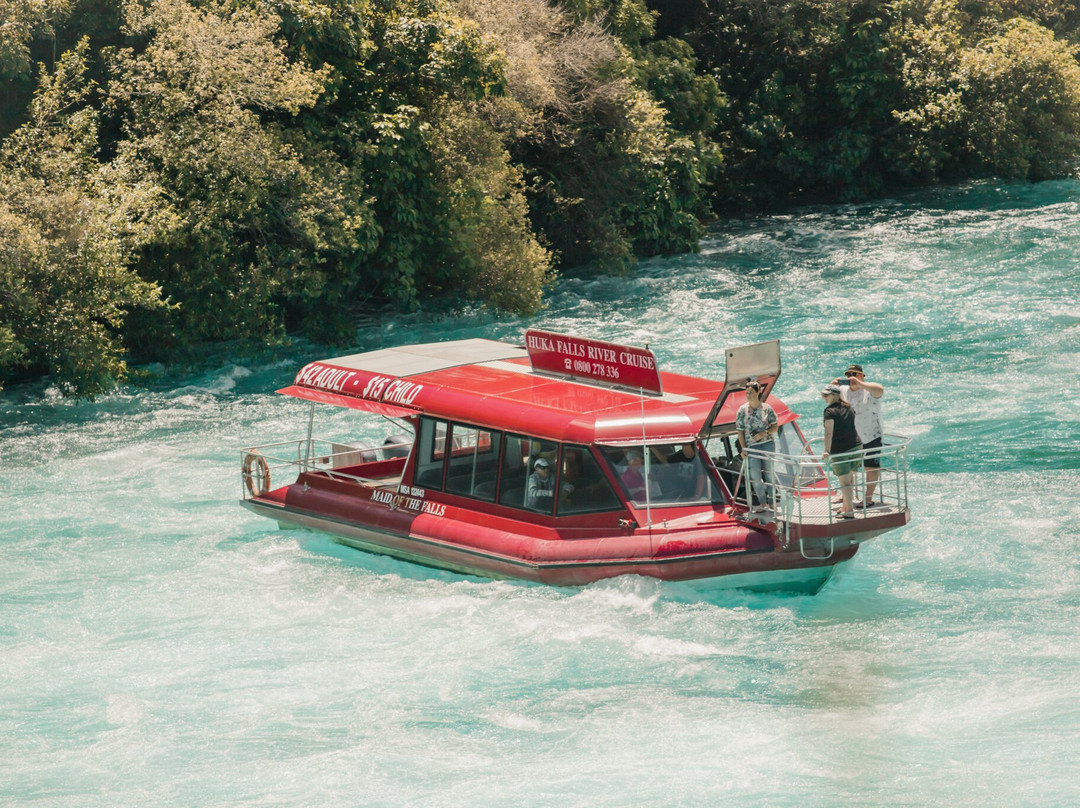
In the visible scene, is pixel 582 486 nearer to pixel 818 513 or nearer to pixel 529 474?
pixel 529 474

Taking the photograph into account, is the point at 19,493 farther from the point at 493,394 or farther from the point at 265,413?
the point at 493,394

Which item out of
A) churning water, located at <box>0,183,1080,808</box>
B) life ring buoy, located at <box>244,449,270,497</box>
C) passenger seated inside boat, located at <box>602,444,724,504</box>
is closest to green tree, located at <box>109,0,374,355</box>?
churning water, located at <box>0,183,1080,808</box>

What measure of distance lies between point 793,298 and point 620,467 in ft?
54.5

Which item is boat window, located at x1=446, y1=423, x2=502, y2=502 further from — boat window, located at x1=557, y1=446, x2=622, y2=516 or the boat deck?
the boat deck

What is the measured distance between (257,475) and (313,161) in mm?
9853

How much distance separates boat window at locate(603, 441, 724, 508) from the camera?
50.9 ft

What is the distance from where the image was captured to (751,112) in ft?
137

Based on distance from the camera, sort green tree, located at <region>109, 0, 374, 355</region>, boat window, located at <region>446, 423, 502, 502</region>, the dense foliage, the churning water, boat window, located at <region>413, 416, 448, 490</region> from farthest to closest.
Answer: green tree, located at <region>109, 0, 374, 355</region> < the dense foliage < boat window, located at <region>413, 416, 448, 490</region> < boat window, located at <region>446, 423, 502, 502</region> < the churning water

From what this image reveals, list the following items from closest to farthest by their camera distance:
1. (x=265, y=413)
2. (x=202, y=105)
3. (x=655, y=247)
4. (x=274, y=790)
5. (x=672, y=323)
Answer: (x=274, y=790) → (x=265, y=413) → (x=202, y=105) → (x=672, y=323) → (x=655, y=247)

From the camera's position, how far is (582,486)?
51.5ft

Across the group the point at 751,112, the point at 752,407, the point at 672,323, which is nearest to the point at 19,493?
the point at 752,407

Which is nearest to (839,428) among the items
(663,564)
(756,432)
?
(756,432)

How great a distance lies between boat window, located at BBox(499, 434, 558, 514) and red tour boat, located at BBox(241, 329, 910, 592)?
0.06 feet

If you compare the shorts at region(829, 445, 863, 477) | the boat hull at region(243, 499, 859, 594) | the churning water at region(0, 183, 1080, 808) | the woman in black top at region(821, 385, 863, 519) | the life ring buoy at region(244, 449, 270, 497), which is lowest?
the churning water at region(0, 183, 1080, 808)
